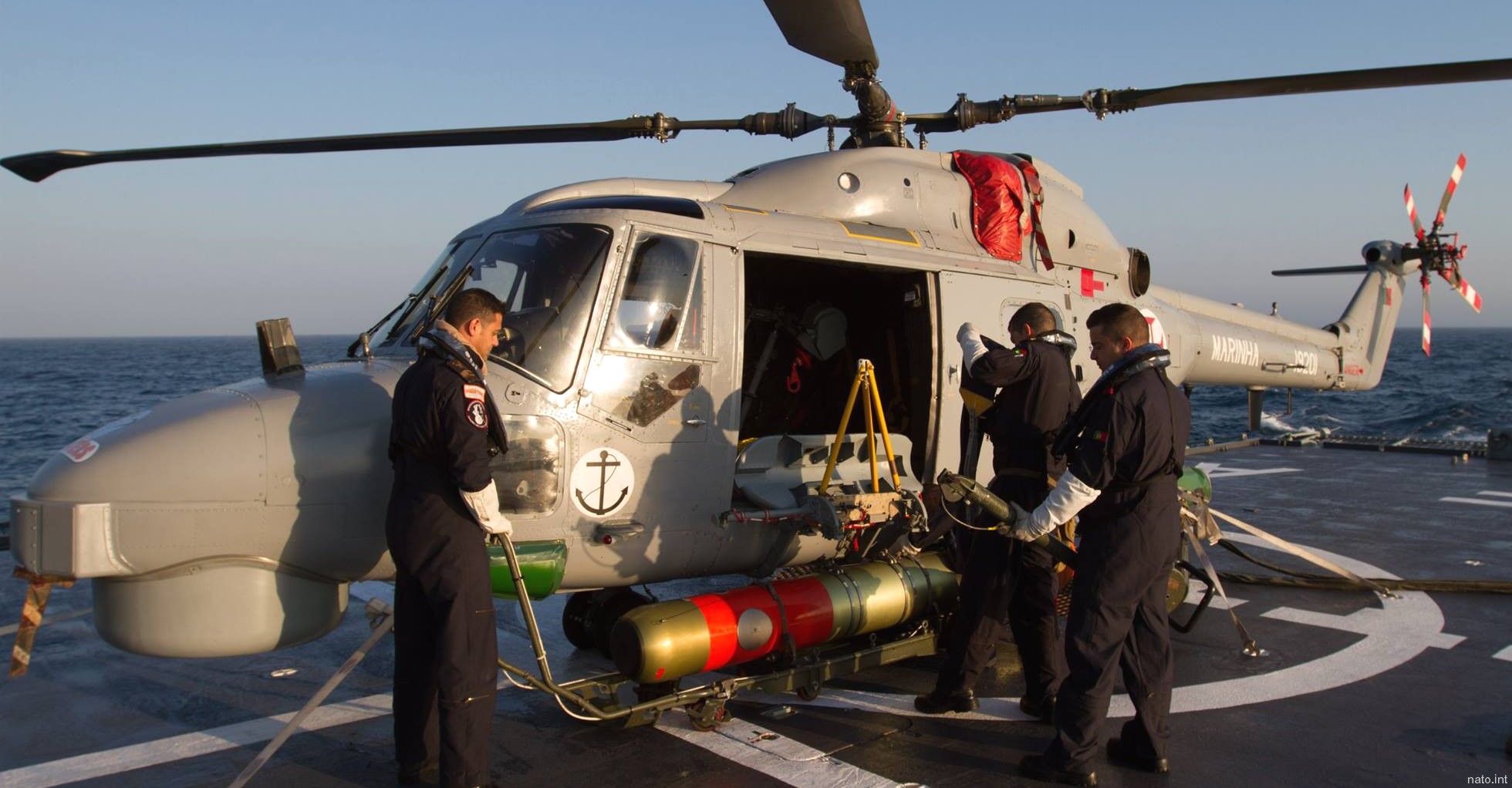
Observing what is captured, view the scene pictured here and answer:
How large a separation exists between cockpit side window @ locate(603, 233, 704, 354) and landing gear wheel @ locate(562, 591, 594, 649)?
2.19 metres

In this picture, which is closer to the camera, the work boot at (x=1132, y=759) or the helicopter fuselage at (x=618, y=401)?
the helicopter fuselage at (x=618, y=401)

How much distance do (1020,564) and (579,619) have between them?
302cm

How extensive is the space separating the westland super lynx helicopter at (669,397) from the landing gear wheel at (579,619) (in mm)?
22

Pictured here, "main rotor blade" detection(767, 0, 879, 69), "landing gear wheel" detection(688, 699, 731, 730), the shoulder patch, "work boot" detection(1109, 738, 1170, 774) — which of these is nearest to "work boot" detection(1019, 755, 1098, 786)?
"work boot" detection(1109, 738, 1170, 774)

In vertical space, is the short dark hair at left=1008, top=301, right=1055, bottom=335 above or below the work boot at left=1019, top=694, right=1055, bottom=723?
above

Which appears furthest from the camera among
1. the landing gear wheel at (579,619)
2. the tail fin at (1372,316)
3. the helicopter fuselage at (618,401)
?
the tail fin at (1372,316)

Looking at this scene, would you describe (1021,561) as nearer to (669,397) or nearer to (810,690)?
(810,690)

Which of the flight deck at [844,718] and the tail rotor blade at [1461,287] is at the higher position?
the tail rotor blade at [1461,287]

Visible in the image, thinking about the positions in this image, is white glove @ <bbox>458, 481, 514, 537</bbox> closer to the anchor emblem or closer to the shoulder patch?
the shoulder patch

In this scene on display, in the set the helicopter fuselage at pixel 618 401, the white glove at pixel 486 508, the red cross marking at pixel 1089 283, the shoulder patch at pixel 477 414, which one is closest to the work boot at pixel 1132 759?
the helicopter fuselage at pixel 618 401

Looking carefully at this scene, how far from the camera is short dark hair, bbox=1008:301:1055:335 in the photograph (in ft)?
18.3

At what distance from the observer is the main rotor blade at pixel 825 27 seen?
581cm

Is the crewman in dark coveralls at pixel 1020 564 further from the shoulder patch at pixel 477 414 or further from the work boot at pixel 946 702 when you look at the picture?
the shoulder patch at pixel 477 414

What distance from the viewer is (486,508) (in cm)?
427
